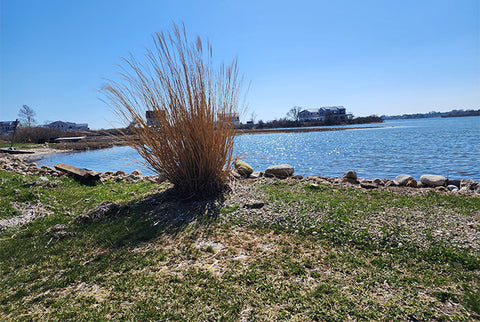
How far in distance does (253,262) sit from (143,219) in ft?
6.75

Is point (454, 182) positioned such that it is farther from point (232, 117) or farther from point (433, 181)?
point (232, 117)

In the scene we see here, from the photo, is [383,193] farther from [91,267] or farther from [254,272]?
[91,267]

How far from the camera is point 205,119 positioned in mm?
4496

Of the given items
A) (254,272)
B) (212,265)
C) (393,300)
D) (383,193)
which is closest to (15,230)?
(212,265)

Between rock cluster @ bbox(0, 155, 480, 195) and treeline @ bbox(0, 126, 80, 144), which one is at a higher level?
treeline @ bbox(0, 126, 80, 144)

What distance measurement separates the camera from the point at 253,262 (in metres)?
2.53

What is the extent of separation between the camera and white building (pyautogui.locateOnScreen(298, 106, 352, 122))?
6800 cm

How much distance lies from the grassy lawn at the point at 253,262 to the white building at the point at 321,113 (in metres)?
67.4

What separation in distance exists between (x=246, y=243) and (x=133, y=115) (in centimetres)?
312

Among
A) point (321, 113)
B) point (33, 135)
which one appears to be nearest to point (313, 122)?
point (321, 113)

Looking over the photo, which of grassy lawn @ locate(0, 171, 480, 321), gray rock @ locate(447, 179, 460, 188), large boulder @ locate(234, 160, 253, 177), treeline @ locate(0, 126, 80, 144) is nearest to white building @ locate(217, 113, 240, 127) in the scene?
grassy lawn @ locate(0, 171, 480, 321)

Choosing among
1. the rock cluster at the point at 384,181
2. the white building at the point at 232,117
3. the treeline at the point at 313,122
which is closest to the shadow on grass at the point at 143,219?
the rock cluster at the point at 384,181

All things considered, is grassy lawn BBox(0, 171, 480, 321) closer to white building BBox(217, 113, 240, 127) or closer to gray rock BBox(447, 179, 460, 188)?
white building BBox(217, 113, 240, 127)

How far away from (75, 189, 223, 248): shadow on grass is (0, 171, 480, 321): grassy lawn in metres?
0.02
